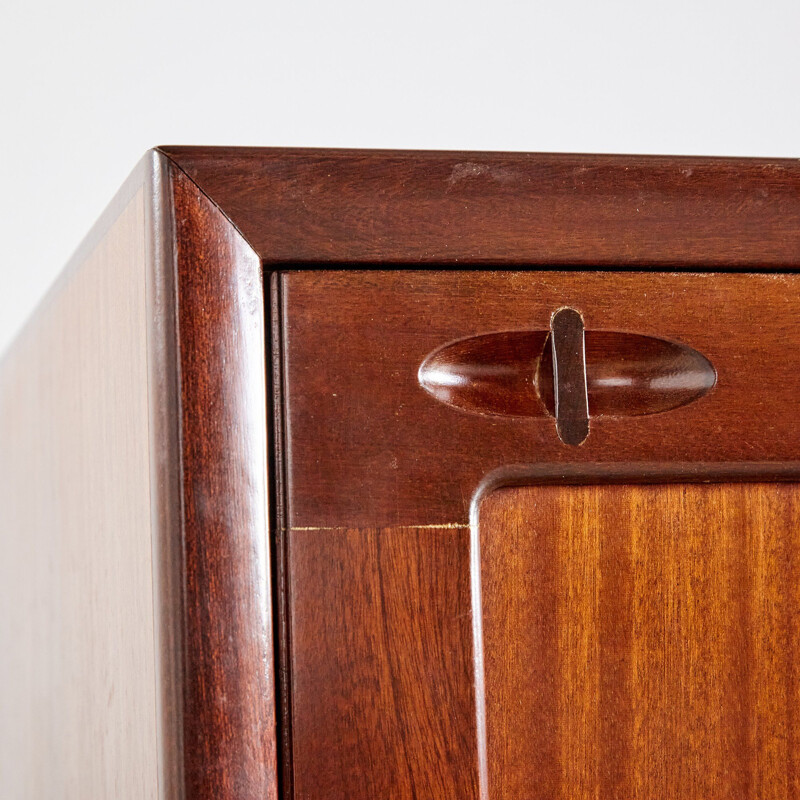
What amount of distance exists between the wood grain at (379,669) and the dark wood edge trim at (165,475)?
0.04m

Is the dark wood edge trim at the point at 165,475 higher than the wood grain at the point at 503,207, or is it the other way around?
the wood grain at the point at 503,207

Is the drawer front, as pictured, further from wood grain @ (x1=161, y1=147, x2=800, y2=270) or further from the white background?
the white background

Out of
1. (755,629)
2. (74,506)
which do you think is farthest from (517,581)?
(74,506)

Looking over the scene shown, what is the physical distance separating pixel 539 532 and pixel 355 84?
2.19 ft

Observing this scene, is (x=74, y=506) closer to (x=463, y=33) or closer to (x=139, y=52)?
(x=139, y=52)

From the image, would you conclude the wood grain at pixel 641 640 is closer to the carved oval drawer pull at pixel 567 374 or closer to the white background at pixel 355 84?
the carved oval drawer pull at pixel 567 374

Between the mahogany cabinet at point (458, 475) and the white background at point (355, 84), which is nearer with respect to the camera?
the mahogany cabinet at point (458, 475)

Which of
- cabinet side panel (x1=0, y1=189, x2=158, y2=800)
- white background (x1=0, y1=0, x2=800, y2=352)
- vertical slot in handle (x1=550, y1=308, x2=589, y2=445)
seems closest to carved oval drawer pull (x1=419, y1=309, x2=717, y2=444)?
vertical slot in handle (x1=550, y1=308, x2=589, y2=445)

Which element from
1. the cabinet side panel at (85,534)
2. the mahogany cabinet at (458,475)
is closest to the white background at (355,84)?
the cabinet side panel at (85,534)

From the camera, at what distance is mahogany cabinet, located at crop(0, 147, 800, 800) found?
372 mm

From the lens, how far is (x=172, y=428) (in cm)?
37

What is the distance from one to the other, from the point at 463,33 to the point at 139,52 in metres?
0.28

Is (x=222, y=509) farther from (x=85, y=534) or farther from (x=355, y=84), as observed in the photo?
(x=355, y=84)

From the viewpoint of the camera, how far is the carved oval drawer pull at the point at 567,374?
39 cm
